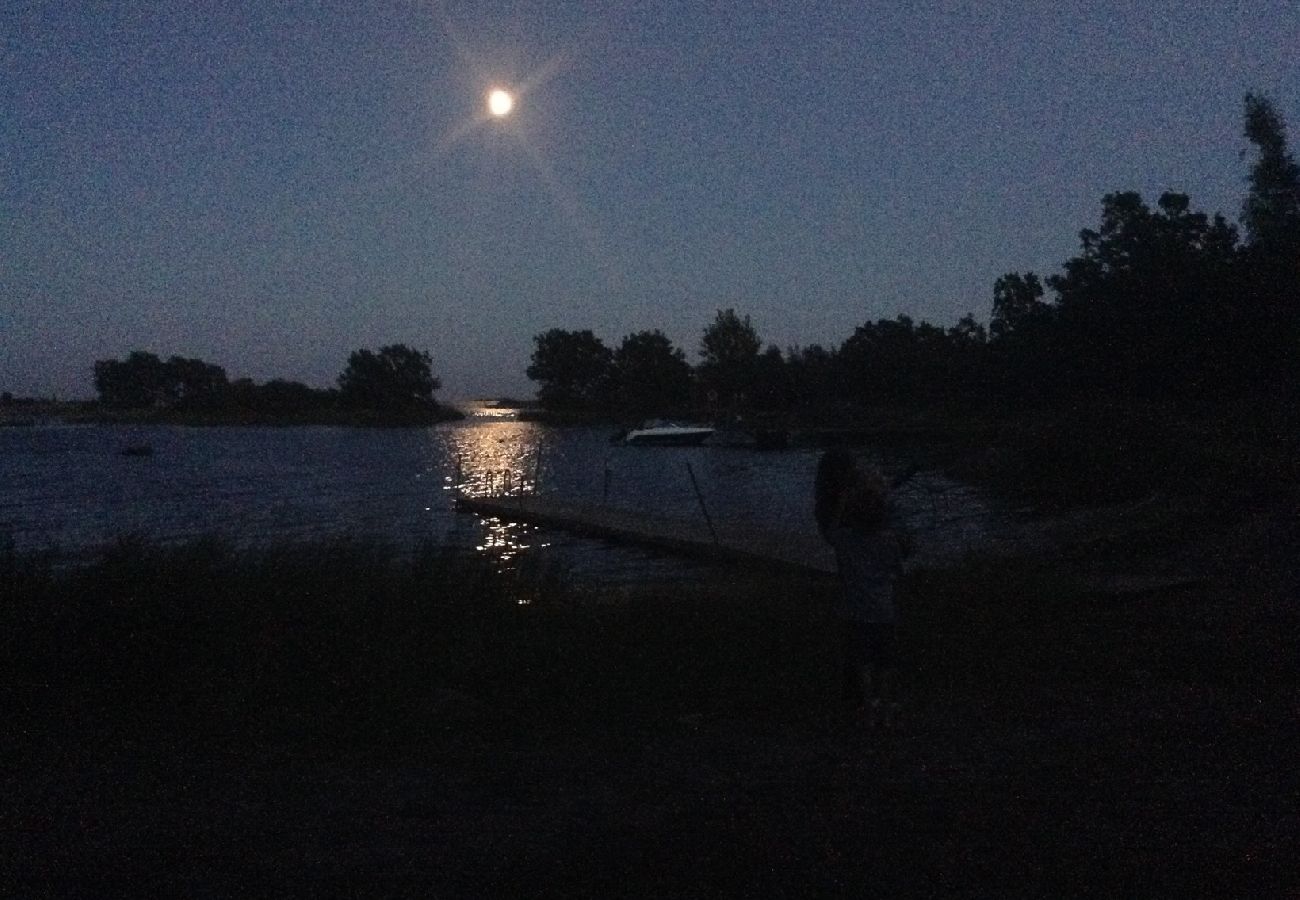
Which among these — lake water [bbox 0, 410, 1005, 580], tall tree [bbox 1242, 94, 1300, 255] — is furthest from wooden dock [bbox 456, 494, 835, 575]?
tall tree [bbox 1242, 94, 1300, 255]

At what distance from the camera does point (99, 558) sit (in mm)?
10672

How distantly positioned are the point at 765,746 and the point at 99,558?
6.24 metres

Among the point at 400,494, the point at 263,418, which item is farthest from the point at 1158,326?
the point at 263,418

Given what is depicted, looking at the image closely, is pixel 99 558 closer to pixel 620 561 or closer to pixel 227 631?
pixel 227 631

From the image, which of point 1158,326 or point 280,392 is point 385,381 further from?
point 1158,326

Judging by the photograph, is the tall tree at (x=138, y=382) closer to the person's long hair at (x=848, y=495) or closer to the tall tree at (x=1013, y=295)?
the tall tree at (x=1013, y=295)

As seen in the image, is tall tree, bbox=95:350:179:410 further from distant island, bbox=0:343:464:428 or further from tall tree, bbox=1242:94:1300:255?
tall tree, bbox=1242:94:1300:255

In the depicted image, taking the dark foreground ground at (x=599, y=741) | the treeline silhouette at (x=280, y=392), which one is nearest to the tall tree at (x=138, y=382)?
the treeline silhouette at (x=280, y=392)

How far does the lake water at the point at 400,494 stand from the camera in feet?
78.8

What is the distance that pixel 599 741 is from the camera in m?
7.58

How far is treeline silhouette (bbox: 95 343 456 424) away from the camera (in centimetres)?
16400

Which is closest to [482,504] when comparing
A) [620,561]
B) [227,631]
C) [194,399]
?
[620,561]

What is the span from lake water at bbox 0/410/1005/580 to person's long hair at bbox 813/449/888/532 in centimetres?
565

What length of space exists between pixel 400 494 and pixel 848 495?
36.0 metres
